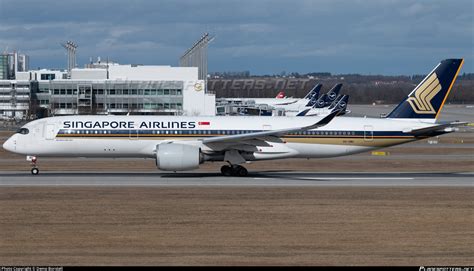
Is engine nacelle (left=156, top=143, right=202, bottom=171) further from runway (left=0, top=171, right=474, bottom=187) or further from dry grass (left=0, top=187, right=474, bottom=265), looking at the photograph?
dry grass (left=0, top=187, right=474, bottom=265)

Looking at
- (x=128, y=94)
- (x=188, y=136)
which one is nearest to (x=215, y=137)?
(x=188, y=136)

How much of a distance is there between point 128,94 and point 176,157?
84.2m

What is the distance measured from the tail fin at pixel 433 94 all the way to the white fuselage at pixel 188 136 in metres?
0.91

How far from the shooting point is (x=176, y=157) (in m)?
38.3

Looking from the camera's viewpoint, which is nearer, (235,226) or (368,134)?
(235,226)

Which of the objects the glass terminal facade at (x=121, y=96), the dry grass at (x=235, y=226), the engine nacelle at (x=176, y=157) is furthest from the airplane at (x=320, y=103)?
the dry grass at (x=235, y=226)

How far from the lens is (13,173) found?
4203 centimetres

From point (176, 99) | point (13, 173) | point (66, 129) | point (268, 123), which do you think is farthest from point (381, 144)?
point (176, 99)

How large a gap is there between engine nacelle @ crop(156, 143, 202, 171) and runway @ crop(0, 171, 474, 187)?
69 centimetres

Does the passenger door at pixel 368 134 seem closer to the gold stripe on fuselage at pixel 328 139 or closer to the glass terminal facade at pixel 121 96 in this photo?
the gold stripe on fuselage at pixel 328 139

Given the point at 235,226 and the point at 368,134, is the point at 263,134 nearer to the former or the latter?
the point at 368,134

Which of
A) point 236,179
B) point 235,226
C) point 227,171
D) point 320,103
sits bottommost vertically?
point 235,226

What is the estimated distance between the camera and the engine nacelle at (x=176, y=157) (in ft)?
125

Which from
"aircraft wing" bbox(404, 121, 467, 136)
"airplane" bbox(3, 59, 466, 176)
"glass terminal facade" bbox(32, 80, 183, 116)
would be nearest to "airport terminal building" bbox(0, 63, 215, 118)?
"glass terminal facade" bbox(32, 80, 183, 116)
